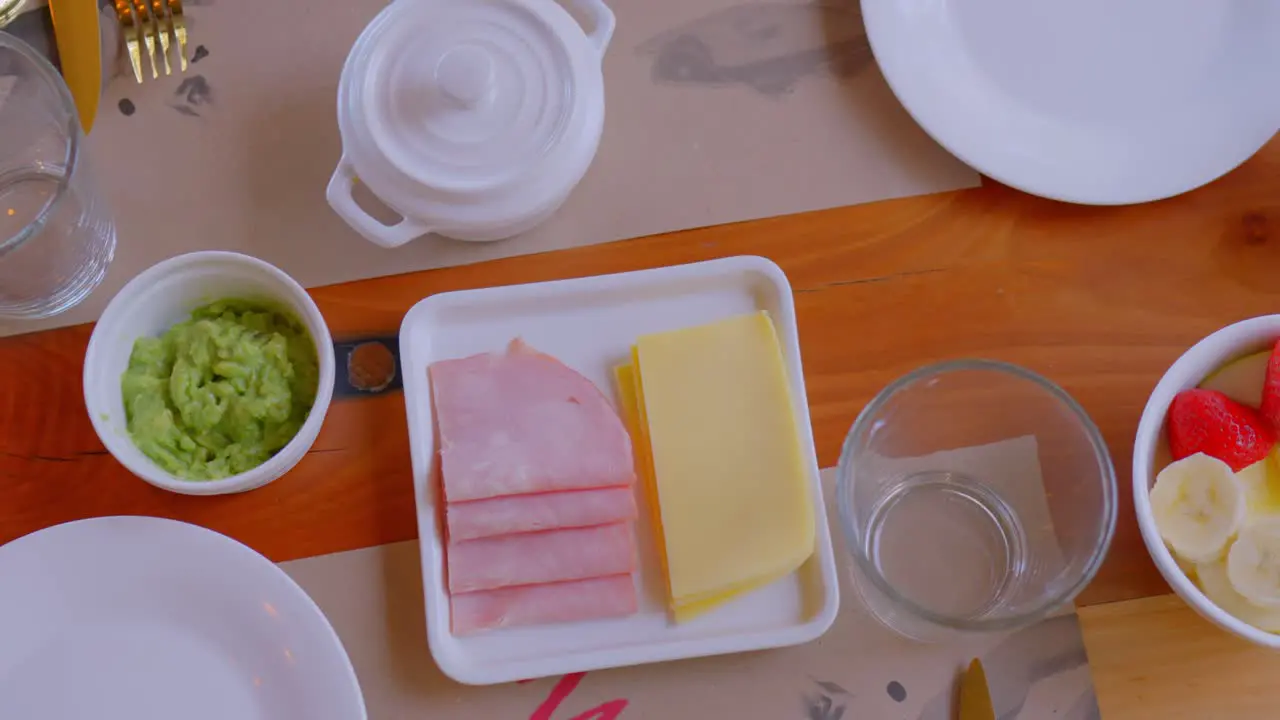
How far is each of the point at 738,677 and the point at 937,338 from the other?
1.20 ft

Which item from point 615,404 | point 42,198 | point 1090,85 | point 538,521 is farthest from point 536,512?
point 1090,85

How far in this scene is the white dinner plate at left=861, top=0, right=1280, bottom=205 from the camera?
3.26 feet

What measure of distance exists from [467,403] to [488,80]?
284 millimetres

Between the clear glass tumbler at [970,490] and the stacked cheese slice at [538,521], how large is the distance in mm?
202

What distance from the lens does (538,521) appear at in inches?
35.8

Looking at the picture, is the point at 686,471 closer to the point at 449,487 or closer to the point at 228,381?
the point at 449,487

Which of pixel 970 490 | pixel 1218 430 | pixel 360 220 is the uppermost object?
pixel 360 220

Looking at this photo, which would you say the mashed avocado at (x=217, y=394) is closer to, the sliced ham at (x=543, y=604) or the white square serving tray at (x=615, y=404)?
the white square serving tray at (x=615, y=404)

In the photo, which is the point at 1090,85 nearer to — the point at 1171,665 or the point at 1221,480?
the point at 1221,480

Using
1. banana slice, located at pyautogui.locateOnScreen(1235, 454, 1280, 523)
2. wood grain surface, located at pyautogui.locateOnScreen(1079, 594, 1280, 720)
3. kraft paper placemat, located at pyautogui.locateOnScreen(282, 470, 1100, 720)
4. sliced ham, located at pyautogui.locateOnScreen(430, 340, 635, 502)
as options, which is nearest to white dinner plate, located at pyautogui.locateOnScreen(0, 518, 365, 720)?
kraft paper placemat, located at pyautogui.locateOnScreen(282, 470, 1100, 720)

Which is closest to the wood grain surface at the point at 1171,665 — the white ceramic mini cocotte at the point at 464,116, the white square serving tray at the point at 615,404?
the white square serving tray at the point at 615,404

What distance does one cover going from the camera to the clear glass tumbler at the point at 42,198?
92cm

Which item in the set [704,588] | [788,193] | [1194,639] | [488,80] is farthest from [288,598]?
[1194,639]

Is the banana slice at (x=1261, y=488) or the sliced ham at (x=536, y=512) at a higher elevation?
the banana slice at (x=1261, y=488)
